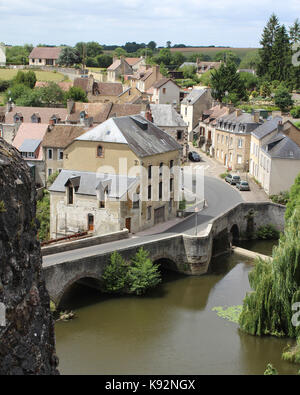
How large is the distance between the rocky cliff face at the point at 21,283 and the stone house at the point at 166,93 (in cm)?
6711

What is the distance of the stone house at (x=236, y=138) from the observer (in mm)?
53062

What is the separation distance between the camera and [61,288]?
86.5ft

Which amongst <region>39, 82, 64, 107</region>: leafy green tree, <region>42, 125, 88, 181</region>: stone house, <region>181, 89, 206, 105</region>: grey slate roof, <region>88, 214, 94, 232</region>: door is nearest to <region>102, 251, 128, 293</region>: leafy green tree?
<region>88, 214, 94, 232</region>: door

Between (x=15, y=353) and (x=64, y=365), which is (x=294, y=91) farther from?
(x=15, y=353)

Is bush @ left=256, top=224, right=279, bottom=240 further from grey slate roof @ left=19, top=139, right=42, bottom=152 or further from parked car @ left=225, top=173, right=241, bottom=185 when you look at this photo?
grey slate roof @ left=19, top=139, right=42, bottom=152

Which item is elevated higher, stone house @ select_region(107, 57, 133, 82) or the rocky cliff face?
stone house @ select_region(107, 57, 133, 82)

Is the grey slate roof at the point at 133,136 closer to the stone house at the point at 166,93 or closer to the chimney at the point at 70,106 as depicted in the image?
the chimney at the point at 70,106

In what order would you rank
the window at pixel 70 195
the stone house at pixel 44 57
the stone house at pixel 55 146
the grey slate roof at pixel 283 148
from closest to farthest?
1. the window at pixel 70 195
2. the grey slate roof at pixel 283 148
3. the stone house at pixel 55 146
4. the stone house at pixel 44 57

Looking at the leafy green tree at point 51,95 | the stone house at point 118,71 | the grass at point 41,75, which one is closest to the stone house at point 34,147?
the leafy green tree at point 51,95

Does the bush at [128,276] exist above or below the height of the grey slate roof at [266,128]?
below

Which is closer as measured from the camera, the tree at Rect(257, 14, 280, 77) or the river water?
the river water

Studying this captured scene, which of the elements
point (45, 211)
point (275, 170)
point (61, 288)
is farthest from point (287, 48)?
point (61, 288)

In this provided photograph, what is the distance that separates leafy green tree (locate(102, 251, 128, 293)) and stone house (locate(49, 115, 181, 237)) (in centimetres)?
496

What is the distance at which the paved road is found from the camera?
28.6m
